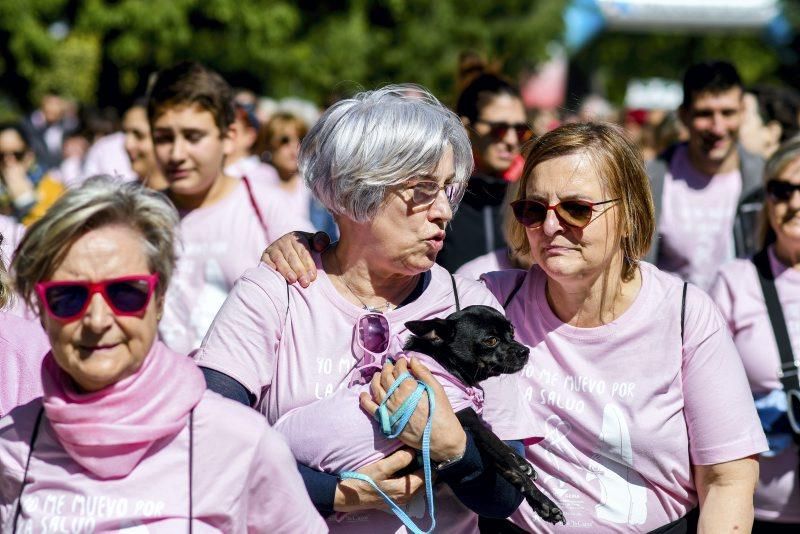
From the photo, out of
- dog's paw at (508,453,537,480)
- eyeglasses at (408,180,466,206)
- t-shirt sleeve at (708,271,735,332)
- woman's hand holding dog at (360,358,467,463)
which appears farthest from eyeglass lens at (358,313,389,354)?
t-shirt sleeve at (708,271,735,332)

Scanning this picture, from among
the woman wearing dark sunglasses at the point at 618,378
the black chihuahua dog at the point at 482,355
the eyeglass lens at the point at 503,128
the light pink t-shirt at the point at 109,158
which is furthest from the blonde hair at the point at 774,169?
the light pink t-shirt at the point at 109,158

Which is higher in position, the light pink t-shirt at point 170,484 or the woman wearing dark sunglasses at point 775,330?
the light pink t-shirt at point 170,484

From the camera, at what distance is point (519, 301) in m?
4.03

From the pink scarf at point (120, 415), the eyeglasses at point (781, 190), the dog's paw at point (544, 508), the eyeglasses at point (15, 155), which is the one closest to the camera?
the pink scarf at point (120, 415)

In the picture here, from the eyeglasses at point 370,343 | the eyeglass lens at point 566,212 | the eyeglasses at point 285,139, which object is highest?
the eyeglass lens at point 566,212

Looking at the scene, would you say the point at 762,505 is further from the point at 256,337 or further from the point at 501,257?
the point at 256,337

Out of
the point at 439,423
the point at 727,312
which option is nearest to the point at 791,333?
the point at 727,312

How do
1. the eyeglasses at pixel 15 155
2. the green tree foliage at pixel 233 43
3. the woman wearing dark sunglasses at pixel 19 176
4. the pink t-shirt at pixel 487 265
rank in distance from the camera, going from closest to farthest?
the pink t-shirt at pixel 487 265 < the woman wearing dark sunglasses at pixel 19 176 < the eyeglasses at pixel 15 155 < the green tree foliage at pixel 233 43

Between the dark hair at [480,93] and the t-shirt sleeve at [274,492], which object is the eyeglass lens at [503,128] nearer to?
the dark hair at [480,93]

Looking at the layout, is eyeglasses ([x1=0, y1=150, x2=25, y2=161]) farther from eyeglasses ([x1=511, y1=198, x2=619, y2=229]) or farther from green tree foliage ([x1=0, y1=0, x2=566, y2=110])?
green tree foliage ([x1=0, y1=0, x2=566, y2=110])

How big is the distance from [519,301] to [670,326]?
55cm

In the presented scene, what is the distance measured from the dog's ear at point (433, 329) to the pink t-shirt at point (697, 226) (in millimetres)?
3608

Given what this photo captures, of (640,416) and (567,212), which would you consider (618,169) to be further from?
(640,416)

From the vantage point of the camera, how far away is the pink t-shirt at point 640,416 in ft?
12.1
